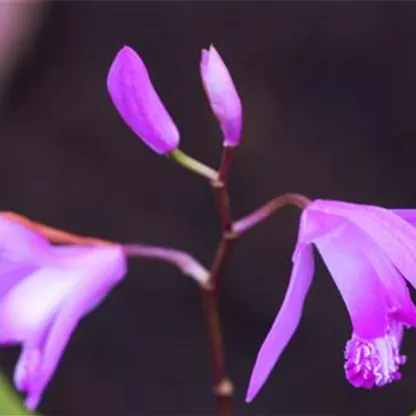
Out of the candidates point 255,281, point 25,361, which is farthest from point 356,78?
point 25,361

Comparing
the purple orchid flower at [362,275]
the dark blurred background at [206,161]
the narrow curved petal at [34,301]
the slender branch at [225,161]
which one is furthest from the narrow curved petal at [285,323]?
the dark blurred background at [206,161]

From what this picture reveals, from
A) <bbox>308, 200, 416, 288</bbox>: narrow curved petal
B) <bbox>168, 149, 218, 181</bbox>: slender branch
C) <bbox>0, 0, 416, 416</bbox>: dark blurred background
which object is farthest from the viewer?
<bbox>0, 0, 416, 416</bbox>: dark blurred background

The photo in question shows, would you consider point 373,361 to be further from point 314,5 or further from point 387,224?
point 314,5

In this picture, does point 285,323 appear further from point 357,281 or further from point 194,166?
point 194,166

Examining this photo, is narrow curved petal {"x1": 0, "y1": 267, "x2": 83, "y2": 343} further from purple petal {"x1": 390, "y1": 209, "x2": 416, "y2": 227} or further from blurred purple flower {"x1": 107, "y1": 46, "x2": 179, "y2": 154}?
purple petal {"x1": 390, "y1": 209, "x2": 416, "y2": 227}

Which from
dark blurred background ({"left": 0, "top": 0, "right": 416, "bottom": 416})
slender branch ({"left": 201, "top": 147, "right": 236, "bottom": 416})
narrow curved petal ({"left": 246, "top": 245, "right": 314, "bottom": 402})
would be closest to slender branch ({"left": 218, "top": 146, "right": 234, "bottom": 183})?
slender branch ({"left": 201, "top": 147, "right": 236, "bottom": 416})
